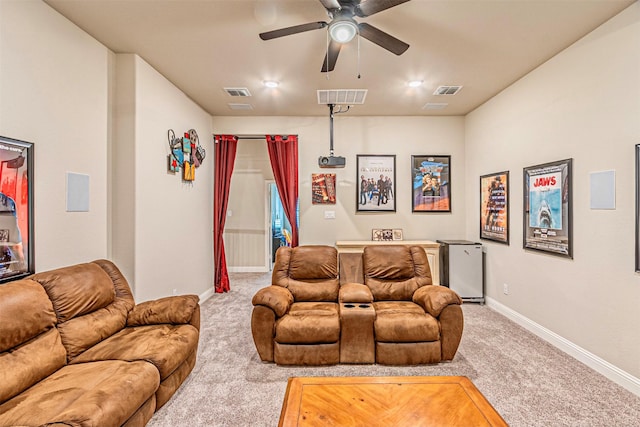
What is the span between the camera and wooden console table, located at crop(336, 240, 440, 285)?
3.55 m

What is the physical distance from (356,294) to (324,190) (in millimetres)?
2365

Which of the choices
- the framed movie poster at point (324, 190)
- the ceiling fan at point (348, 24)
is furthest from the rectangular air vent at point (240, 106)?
the ceiling fan at point (348, 24)

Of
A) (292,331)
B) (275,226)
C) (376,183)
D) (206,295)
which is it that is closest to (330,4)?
(292,331)

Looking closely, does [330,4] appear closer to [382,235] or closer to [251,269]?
[382,235]

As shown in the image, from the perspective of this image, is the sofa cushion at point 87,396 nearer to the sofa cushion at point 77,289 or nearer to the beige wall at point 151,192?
the sofa cushion at point 77,289

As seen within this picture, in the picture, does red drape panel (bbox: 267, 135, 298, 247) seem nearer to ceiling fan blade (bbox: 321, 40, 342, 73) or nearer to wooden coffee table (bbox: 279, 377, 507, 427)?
ceiling fan blade (bbox: 321, 40, 342, 73)

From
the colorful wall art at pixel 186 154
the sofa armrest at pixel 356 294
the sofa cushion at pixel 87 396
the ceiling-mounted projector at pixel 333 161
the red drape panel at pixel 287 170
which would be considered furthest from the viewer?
the red drape panel at pixel 287 170

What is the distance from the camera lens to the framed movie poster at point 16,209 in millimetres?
1994

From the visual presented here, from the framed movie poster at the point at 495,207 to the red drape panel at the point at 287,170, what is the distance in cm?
289

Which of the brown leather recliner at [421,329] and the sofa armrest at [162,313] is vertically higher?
the sofa armrest at [162,313]

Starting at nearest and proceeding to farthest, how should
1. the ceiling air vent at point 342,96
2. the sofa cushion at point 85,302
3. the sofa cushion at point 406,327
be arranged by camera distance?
1. the sofa cushion at point 85,302
2. the sofa cushion at point 406,327
3. the ceiling air vent at point 342,96

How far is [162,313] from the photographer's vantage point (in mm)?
2496

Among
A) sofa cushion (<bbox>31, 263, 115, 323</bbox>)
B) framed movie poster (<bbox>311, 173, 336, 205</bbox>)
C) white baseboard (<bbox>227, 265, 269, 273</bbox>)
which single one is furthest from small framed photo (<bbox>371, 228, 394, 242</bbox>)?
sofa cushion (<bbox>31, 263, 115, 323</bbox>)

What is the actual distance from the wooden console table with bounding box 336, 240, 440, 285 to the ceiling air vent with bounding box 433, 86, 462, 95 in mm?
2151
